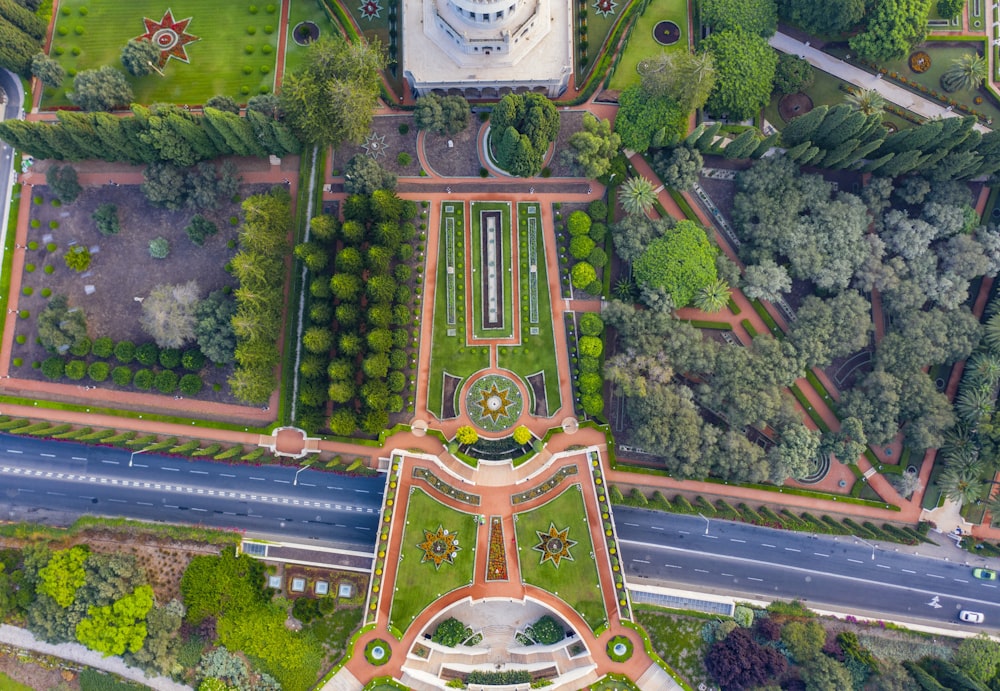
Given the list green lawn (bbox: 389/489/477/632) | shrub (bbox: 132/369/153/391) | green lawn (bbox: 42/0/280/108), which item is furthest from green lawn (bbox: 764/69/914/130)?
shrub (bbox: 132/369/153/391)

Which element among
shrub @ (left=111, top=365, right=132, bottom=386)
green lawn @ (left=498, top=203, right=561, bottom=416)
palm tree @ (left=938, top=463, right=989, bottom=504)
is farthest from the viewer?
green lawn @ (left=498, top=203, right=561, bottom=416)

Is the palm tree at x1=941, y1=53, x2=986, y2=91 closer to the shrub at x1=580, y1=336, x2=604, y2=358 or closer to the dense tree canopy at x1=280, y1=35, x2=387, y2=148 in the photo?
the shrub at x1=580, y1=336, x2=604, y2=358

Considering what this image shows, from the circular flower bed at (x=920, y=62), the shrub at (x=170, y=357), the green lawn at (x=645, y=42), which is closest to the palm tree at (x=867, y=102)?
the circular flower bed at (x=920, y=62)

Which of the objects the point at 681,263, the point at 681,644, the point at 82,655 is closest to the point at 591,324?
the point at 681,263

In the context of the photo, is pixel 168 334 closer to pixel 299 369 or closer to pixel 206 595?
pixel 299 369

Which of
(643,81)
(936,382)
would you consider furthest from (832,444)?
(643,81)

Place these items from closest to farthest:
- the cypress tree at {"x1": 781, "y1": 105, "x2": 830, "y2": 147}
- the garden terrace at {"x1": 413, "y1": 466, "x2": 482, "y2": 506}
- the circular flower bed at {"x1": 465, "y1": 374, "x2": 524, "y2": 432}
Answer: the cypress tree at {"x1": 781, "y1": 105, "x2": 830, "y2": 147} → the garden terrace at {"x1": 413, "y1": 466, "x2": 482, "y2": 506} → the circular flower bed at {"x1": 465, "y1": 374, "x2": 524, "y2": 432}
